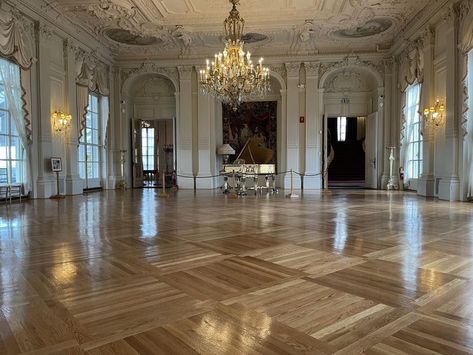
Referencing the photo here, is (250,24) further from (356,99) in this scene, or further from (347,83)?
(356,99)

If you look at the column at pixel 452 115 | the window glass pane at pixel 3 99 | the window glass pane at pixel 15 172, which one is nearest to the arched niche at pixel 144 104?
the window glass pane at pixel 15 172

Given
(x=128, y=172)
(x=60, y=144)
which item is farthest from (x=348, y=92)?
(x=60, y=144)

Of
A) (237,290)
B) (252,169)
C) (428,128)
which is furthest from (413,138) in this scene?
(237,290)

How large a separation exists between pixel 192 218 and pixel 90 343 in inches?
151

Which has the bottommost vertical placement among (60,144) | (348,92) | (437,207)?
(437,207)

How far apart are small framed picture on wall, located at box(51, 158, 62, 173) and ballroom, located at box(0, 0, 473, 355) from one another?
0.23ft

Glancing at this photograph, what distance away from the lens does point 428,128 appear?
30.9 feet

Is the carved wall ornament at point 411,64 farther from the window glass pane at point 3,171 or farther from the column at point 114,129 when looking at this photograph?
the window glass pane at point 3,171

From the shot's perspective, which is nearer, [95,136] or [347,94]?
[95,136]

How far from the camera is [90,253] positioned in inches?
128

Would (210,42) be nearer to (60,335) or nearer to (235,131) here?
(235,131)

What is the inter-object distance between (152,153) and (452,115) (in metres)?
11.8

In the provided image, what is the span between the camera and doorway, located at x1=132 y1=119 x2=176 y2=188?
46.4 ft

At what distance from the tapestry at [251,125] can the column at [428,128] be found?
5.33 meters
